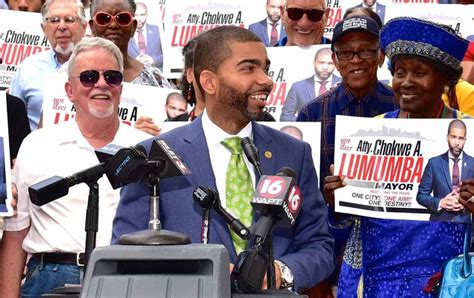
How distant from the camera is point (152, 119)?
317 inches

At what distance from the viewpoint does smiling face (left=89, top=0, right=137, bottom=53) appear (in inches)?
359

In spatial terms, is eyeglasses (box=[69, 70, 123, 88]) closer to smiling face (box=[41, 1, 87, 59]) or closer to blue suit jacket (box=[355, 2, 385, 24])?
smiling face (box=[41, 1, 87, 59])

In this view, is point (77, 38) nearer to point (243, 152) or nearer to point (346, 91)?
point (346, 91)

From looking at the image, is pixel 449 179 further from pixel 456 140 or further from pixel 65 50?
pixel 65 50

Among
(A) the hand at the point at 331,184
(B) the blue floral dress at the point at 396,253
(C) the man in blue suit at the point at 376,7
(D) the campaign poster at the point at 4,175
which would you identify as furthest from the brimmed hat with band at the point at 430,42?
(C) the man in blue suit at the point at 376,7

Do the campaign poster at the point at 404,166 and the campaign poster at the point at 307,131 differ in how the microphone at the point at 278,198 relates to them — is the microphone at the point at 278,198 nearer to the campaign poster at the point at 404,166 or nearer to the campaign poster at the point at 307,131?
the campaign poster at the point at 404,166

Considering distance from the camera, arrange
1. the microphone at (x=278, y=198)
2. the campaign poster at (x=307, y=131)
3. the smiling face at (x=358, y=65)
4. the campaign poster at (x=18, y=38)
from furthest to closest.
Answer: the campaign poster at (x=18, y=38) < the smiling face at (x=358, y=65) < the campaign poster at (x=307, y=131) < the microphone at (x=278, y=198)

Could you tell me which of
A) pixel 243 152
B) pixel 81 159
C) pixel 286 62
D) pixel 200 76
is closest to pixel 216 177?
pixel 243 152

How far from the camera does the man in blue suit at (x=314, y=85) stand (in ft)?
29.3

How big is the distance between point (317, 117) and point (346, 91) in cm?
25

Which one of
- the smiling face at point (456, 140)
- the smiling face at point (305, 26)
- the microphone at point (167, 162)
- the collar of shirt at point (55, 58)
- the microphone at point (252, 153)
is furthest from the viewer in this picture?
the collar of shirt at point (55, 58)

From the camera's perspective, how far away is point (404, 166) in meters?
6.73

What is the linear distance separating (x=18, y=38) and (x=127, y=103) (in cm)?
258

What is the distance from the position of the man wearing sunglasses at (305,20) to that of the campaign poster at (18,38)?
215 cm
